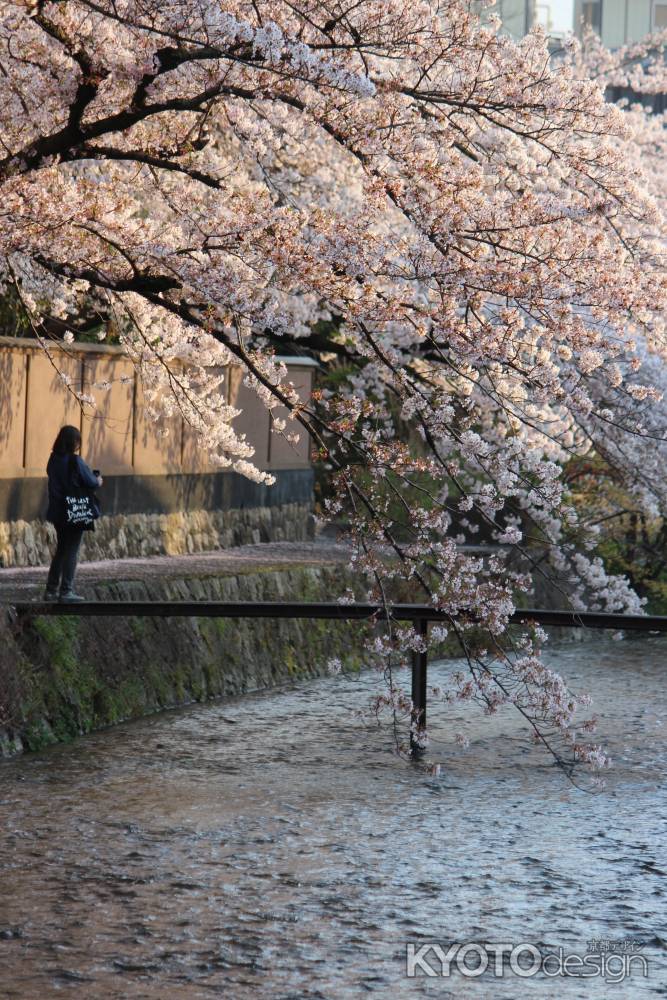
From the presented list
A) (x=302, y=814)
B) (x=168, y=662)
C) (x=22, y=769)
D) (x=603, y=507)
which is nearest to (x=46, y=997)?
(x=302, y=814)

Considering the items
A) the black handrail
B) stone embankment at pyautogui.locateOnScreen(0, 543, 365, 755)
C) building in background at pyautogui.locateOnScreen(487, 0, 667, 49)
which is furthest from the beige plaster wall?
building in background at pyautogui.locateOnScreen(487, 0, 667, 49)

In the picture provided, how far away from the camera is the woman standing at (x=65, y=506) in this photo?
44.7 ft

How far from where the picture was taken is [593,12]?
168ft

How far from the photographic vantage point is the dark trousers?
1361cm

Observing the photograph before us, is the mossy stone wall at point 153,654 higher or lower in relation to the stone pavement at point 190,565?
lower

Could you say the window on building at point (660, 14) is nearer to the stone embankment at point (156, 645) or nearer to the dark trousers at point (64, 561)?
the stone embankment at point (156, 645)

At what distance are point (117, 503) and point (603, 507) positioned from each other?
7653mm

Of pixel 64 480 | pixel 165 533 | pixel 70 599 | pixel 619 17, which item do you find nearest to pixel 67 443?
pixel 64 480

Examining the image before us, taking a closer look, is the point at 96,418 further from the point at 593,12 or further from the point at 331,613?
the point at 593,12

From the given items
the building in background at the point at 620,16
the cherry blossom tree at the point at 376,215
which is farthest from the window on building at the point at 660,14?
the cherry blossom tree at the point at 376,215

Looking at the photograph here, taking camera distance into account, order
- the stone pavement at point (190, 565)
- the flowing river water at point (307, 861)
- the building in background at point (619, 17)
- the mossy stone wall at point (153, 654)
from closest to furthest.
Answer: the flowing river water at point (307, 861)
the mossy stone wall at point (153, 654)
the stone pavement at point (190, 565)
the building in background at point (619, 17)

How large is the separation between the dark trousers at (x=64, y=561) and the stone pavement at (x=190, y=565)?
30cm

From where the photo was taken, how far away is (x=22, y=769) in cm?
1216

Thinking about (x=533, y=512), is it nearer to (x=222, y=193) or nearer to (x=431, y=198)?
(x=222, y=193)
